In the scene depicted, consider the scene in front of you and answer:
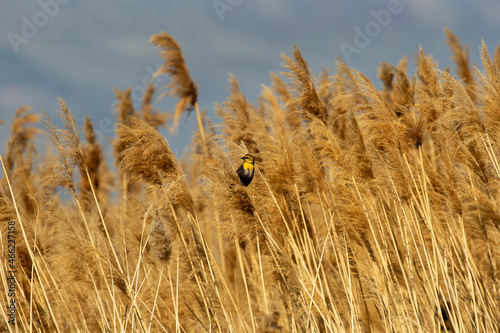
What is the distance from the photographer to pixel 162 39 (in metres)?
7.26

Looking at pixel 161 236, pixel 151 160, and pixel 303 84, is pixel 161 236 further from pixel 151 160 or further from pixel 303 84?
pixel 303 84

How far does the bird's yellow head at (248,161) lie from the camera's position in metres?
3.85

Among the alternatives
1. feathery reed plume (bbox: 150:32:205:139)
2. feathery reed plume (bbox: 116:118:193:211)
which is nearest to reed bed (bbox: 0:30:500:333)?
feathery reed plume (bbox: 116:118:193:211)

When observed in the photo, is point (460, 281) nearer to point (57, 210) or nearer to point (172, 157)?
point (172, 157)

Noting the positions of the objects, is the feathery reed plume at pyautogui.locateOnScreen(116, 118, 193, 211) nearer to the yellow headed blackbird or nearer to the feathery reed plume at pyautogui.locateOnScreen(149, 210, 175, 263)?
the feathery reed plume at pyautogui.locateOnScreen(149, 210, 175, 263)

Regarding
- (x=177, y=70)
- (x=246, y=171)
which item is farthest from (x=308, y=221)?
(x=177, y=70)

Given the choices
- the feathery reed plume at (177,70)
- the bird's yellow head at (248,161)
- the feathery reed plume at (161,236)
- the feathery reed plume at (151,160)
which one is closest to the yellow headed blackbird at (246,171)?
the bird's yellow head at (248,161)

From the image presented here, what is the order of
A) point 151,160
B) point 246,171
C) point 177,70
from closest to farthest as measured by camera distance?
point 151,160 → point 246,171 → point 177,70

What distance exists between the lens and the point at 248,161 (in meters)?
3.89

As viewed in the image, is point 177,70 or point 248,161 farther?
point 177,70

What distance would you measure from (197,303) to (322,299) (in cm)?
165

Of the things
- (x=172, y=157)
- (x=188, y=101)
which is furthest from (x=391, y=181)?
(x=188, y=101)

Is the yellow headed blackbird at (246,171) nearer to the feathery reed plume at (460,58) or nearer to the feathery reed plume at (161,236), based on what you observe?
the feathery reed plume at (161,236)

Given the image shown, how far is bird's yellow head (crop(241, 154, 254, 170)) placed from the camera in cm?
385
